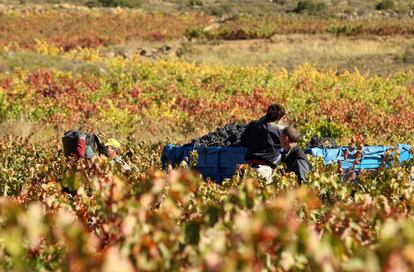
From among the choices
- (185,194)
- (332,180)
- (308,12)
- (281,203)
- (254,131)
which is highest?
(281,203)

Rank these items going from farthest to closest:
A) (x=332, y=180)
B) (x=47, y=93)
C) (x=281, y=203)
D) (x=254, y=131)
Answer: (x=47, y=93)
(x=254, y=131)
(x=332, y=180)
(x=281, y=203)

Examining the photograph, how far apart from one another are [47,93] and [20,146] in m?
7.75

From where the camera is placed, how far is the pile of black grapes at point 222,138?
975cm

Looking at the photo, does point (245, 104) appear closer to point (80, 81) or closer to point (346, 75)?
point (80, 81)

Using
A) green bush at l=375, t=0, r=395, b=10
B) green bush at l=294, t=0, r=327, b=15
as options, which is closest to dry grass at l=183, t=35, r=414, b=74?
green bush at l=294, t=0, r=327, b=15

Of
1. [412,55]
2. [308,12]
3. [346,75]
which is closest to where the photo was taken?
[346,75]

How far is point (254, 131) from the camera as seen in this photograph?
25.9 feet

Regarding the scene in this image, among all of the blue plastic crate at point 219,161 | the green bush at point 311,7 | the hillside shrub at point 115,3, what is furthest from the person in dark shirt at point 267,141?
the hillside shrub at point 115,3

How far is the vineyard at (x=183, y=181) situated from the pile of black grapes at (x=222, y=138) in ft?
2.61

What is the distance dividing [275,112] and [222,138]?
91.7 inches

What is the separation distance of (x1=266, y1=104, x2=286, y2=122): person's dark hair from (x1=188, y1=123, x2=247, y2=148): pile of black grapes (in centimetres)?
171

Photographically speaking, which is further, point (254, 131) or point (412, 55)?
point (412, 55)

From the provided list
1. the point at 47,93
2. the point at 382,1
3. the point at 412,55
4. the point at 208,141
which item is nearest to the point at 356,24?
the point at 412,55

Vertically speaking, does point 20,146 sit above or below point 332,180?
below
